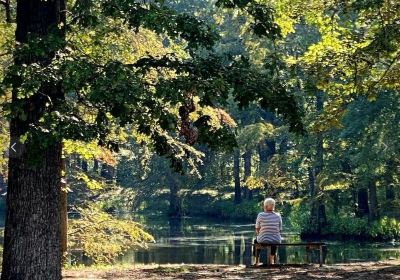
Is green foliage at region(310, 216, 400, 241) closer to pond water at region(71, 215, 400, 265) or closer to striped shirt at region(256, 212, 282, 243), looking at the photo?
pond water at region(71, 215, 400, 265)

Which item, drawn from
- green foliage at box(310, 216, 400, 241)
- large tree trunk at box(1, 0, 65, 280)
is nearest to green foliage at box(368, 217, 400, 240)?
green foliage at box(310, 216, 400, 241)

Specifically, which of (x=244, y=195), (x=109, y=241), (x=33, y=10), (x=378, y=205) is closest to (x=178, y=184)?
(x=244, y=195)

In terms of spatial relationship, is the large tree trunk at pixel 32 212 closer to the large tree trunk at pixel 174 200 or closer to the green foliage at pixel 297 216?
the green foliage at pixel 297 216

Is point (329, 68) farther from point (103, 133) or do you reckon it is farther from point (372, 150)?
point (372, 150)

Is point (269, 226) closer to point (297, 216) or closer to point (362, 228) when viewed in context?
point (362, 228)

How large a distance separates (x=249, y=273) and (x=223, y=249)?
19184mm

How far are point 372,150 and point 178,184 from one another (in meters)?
25.7

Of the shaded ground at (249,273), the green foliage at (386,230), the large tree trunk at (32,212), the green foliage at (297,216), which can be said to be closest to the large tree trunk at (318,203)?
the green foliage at (297,216)

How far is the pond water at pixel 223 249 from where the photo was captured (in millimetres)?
26203

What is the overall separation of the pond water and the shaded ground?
10.9 metres

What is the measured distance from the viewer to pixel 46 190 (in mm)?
9117

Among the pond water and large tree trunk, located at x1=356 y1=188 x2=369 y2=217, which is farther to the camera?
large tree trunk, located at x1=356 y1=188 x2=369 y2=217

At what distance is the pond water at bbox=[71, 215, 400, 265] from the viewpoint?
26.2 m

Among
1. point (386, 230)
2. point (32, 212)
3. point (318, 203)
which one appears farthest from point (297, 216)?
point (32, 212)
